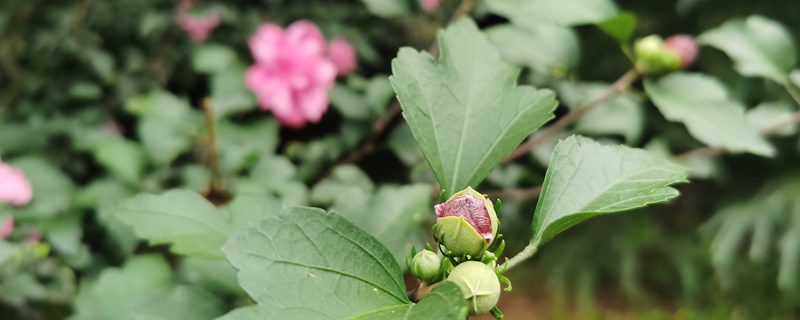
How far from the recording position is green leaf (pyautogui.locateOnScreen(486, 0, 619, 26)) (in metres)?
0.87

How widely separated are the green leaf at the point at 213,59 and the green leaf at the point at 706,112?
908 millimetres

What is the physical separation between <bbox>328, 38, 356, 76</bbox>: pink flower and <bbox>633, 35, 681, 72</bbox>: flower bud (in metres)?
0.74

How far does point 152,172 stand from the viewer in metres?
1.16

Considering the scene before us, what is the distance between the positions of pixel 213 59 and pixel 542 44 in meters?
0.74

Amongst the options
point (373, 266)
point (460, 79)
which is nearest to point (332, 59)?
point (460, 79)

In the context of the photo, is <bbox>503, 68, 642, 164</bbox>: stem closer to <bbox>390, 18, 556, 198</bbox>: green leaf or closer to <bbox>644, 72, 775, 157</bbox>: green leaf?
<bbox>644, 72, 775, 157</bbox>: green leaf

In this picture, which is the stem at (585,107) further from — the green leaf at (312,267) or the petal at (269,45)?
the green leaf at (312,267)

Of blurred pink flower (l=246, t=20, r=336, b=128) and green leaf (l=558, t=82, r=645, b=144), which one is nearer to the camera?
green leaf (l=558, t=82, r=645, b=144)

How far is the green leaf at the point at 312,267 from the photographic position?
1.38ft

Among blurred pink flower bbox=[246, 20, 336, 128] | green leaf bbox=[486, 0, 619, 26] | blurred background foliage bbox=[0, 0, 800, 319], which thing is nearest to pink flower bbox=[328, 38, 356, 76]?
blurred background foliage bbox=[0, 0, 800, 319]

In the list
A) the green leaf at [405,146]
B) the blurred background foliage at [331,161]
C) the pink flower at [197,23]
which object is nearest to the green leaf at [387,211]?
the blurred background foliage at [331,161]

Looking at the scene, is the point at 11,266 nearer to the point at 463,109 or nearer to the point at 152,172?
the point at 152,172

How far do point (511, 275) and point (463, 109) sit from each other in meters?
1.71

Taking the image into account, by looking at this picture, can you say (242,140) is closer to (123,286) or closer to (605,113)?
(123,286)
